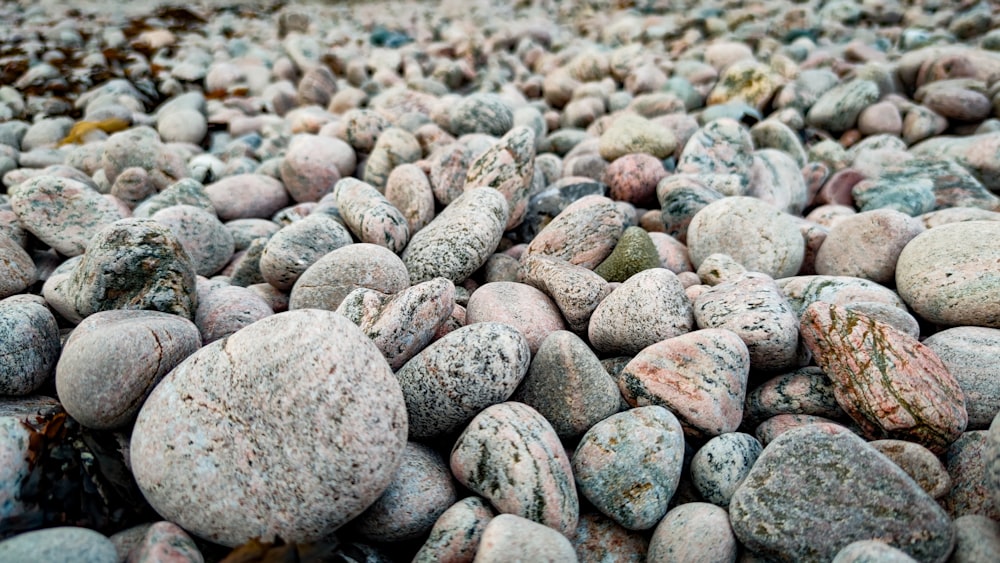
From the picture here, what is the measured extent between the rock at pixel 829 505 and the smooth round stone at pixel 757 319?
21.0 inches

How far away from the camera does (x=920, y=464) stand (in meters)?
2.23

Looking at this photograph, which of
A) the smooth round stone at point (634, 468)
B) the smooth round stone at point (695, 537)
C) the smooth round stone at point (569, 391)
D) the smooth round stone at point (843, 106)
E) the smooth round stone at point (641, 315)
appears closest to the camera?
the smooth round stone at point (695, 537)

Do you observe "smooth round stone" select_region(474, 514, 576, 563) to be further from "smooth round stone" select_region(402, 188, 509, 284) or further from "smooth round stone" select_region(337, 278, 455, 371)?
"smooth round stone" select_region(402, 188, 509, 284)

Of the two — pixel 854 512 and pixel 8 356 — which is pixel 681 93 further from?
pixel 8 356

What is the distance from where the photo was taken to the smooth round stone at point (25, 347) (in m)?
2.50

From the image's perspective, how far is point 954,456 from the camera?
234 cm

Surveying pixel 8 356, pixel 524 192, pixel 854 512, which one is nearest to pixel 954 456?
pixel 854 512

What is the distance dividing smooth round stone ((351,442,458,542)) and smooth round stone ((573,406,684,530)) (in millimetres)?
557

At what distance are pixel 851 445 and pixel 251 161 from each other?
4.97 meters

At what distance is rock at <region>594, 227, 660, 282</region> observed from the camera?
3.39m

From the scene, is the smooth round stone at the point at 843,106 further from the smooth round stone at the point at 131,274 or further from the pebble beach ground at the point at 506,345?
the smooth round stone at the point at 131,274

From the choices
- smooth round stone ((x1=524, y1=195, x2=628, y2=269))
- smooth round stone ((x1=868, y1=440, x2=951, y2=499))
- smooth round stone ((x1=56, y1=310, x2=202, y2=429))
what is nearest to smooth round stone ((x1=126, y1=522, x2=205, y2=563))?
smooth round stone ((x1=56, y1=310, x2=202, y2=429))

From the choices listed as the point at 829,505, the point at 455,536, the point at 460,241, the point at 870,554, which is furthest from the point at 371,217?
the point at 870,554

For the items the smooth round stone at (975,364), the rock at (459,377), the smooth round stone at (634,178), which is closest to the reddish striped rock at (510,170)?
the smooth round stone at (634,178)
